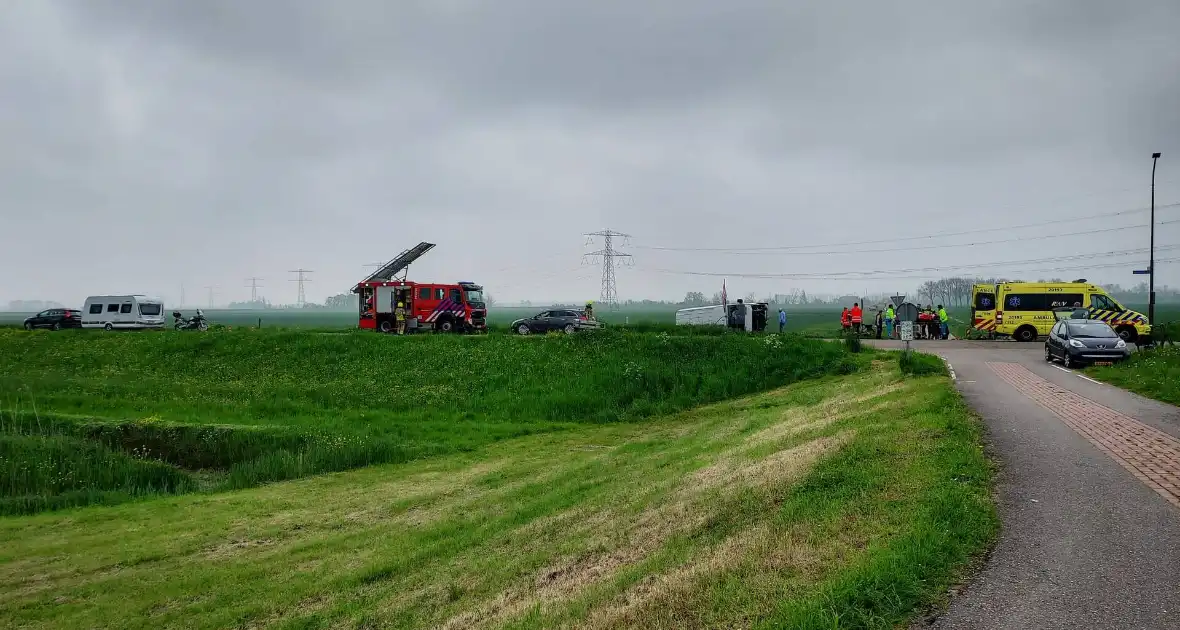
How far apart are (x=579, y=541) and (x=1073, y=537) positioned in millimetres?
5242

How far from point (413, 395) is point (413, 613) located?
747 inches

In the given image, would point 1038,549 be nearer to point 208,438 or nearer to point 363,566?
point 363,566

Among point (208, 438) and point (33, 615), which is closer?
point (33, 615)

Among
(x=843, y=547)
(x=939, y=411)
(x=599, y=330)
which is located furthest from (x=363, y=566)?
(x=599, y=330)

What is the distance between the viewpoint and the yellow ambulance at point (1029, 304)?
112 feet

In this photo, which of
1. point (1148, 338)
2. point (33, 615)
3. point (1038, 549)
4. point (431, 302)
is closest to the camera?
point (1038, 549)

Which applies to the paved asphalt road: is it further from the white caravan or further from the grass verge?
the white caravan

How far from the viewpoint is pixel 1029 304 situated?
34906 millimetres

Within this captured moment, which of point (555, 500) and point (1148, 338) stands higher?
point (1148, 338)

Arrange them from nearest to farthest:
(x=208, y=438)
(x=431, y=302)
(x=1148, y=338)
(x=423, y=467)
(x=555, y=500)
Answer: (x=555, y=500) < (x=423, y=467) < (x=208, y=438) < (x=1148, y=338) < (x=431, y=302)

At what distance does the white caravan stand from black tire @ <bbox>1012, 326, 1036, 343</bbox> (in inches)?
2064

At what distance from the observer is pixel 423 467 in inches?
676

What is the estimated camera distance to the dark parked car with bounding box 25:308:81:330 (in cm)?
4788

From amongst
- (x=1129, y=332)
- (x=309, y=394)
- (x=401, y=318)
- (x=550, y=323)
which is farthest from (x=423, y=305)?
(x=1129, y=332)
